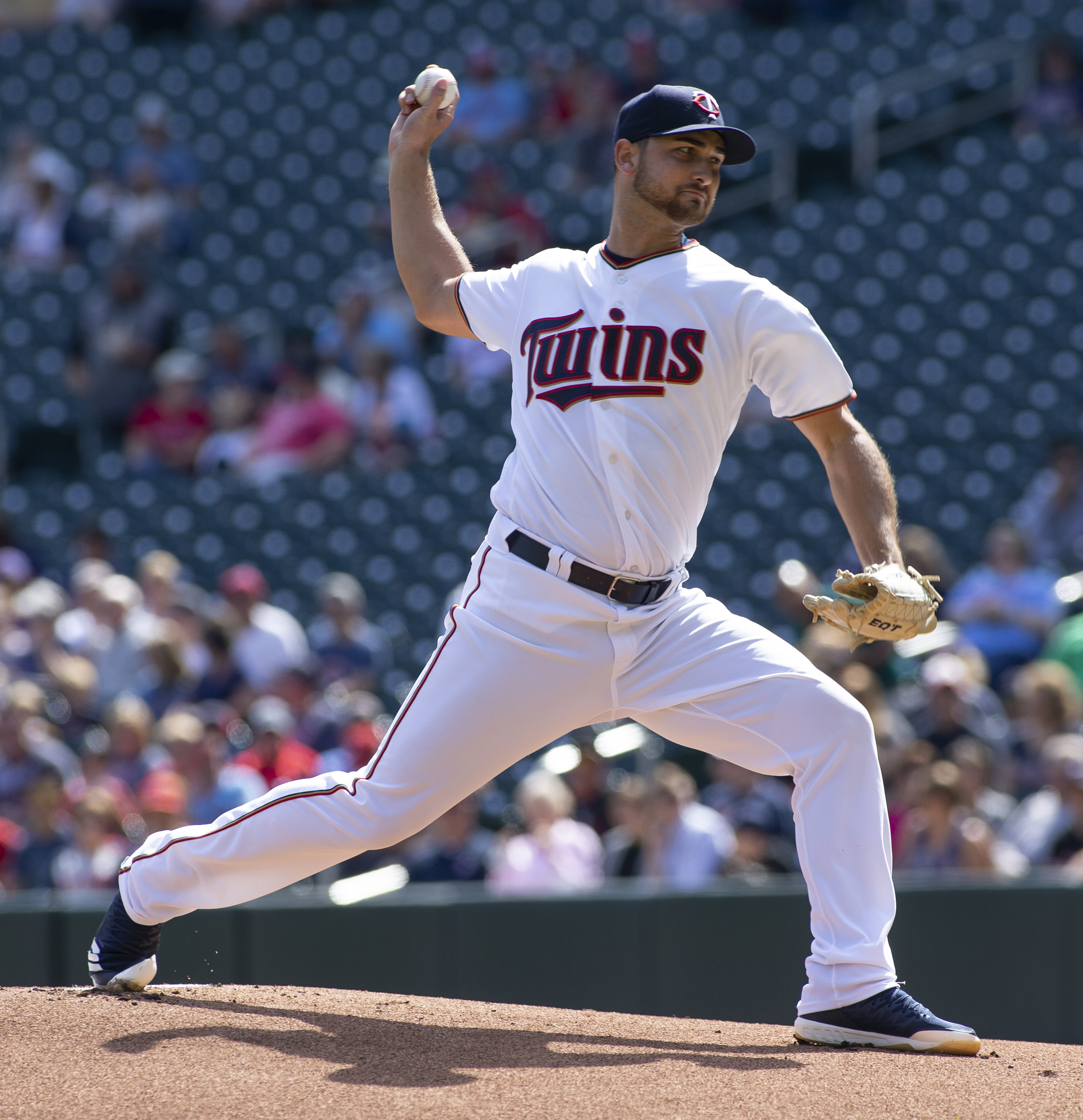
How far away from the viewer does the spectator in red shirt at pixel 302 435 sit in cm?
973

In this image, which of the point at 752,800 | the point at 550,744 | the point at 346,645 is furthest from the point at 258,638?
the point at 752,800

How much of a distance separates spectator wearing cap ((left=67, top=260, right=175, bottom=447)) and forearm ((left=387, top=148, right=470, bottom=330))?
23.9 ft

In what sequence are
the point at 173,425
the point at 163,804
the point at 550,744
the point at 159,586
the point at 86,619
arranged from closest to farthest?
the point at 550,744 → the point at 163,804 → the point at 159,586 → the point at 86,619 → the point at 173,425

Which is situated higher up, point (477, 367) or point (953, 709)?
point (477, 367)

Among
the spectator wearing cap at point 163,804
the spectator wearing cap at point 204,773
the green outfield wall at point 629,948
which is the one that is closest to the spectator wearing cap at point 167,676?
the spectator wearing cap at point 204,773

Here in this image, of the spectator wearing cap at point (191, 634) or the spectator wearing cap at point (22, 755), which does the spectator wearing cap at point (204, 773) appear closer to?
the spectator wearing cap at point (22, 755)

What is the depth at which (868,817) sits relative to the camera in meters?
3.23

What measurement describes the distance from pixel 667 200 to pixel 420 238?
60 cm

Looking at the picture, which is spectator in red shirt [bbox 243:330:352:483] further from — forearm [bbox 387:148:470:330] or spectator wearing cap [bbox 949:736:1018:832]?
forearm [bbox 387:148:470:330]

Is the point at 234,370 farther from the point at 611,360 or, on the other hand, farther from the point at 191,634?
the point at 611,360

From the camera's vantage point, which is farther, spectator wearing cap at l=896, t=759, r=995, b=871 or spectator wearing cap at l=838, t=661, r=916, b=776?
spectator wearing cap at l=838, t=661, r=916, b=776

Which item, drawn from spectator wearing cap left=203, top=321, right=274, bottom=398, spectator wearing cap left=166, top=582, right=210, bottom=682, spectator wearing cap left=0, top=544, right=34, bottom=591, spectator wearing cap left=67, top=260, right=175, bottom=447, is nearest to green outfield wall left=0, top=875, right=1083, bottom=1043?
spectator wearing cap left=166, top=582, right=210, bottom=682

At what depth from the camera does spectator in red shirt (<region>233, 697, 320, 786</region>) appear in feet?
21.7

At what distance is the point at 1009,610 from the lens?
24.1 ft
